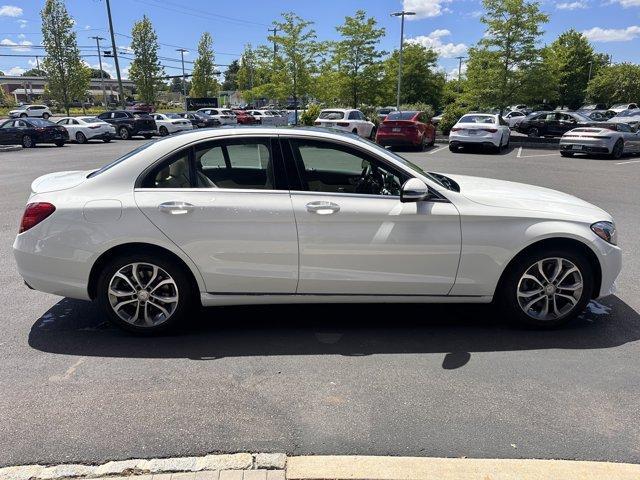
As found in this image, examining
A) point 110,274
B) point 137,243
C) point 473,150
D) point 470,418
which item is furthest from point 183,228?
point 473,150

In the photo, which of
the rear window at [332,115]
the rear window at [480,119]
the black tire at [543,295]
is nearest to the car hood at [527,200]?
the black tire at [543,295]

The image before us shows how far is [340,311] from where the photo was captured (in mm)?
4523

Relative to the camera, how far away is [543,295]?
4055mm

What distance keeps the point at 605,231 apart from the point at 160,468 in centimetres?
359

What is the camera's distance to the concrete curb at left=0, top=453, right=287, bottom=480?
2.47 metres

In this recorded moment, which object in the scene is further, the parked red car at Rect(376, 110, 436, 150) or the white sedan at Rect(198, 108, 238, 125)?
the white sedan at Rect(198, 108, 238, 125)

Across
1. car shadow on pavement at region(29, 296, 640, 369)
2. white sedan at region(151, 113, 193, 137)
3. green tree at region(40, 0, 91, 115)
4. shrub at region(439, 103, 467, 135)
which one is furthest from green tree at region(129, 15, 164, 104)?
car shadow on pavement at region(29, 296, 640, 369)

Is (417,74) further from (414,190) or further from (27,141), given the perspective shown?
(414,190)

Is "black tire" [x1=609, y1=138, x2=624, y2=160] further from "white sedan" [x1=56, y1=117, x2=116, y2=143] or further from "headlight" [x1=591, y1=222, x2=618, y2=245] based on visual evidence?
"white sedan" [x1=56, y1=117, x2=116, y2=143]

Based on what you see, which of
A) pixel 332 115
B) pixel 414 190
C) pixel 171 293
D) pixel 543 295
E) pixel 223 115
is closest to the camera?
pixel 414 190

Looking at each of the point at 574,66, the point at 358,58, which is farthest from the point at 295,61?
the point at 574,66

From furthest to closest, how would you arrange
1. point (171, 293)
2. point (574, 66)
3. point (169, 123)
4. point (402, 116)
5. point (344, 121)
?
point (574, 66)
point (169, 123)
point (344, 121)
point (402, 116)
point (171, 293)

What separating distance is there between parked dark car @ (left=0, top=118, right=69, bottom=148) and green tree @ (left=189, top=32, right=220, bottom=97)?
41.9m

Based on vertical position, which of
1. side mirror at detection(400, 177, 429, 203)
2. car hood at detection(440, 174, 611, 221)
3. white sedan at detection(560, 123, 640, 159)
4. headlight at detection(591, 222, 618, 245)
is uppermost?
side mirror at detection(400, 177, 429, 203)
